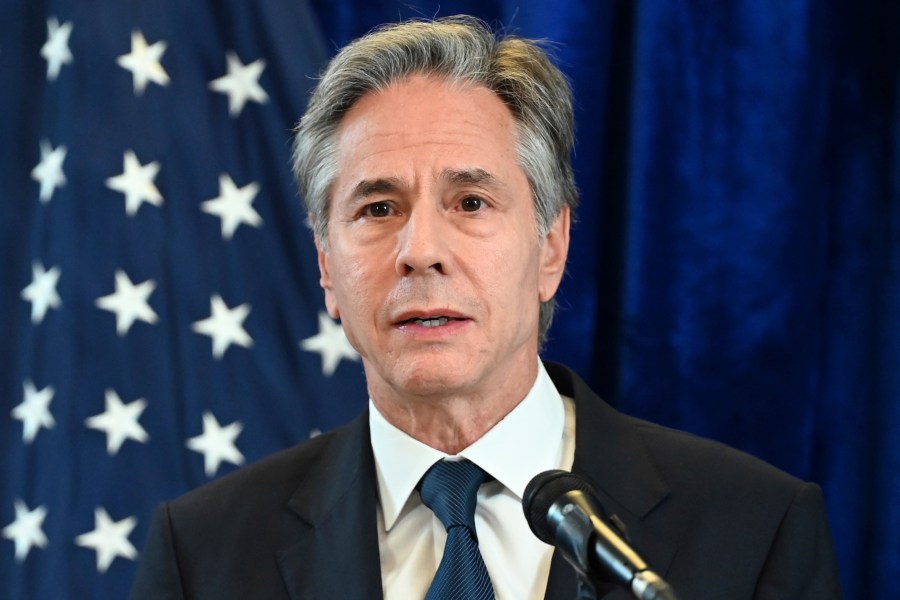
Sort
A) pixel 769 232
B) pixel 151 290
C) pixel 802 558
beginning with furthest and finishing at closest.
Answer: pixel 151 290 → pixel 769 232 → pixel 802 558

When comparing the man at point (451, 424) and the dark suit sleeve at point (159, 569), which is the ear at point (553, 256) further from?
the dark suit sleeve at point (159, 569)

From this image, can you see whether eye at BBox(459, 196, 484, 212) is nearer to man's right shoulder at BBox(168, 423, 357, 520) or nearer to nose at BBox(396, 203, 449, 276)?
nose at BBox(396, 203, 449, 276)

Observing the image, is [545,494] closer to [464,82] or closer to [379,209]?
[379,209]

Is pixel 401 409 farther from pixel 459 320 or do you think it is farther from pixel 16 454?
pixel 16 454

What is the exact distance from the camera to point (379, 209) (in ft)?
6.72

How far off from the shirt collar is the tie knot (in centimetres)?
2

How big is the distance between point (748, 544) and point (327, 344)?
3.77 ft

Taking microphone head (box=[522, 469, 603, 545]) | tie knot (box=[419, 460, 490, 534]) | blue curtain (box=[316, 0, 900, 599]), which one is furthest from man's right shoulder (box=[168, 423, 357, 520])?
microphone head (box=[522, 469, 603, 545])

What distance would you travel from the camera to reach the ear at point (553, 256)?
217 centimetres

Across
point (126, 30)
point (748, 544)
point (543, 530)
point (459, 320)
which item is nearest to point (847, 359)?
point (748, 544)

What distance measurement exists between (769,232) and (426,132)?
872mm

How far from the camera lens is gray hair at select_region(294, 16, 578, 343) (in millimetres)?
2102

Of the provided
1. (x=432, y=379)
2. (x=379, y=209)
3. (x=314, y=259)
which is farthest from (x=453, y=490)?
(x=314, y=259)

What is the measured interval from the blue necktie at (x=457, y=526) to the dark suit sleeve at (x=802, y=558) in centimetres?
43
